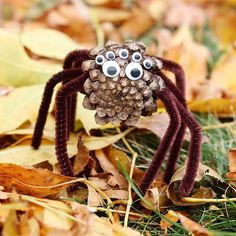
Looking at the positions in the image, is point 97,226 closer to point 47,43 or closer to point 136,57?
point 136,57

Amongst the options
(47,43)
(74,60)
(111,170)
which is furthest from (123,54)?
(47,43)

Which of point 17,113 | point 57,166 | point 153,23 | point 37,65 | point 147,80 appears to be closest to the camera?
point 147,80

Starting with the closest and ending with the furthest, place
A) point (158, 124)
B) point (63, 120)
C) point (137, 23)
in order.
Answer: point (63, 120) < point (158, 124) < point (137, 23)

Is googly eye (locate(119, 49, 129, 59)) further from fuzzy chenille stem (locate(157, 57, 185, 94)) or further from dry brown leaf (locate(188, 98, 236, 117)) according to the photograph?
dry brown leaf (locate(188, 98, 236, 117))

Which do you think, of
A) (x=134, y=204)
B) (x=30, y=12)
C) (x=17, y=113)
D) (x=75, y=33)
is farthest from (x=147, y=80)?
(x=30, y=12)

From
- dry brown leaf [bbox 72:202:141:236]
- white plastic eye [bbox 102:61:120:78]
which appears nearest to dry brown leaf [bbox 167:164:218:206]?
dry brown leaf [bbox 72:202:141:236]

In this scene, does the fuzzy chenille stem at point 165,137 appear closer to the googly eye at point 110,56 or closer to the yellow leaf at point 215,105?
the googly eye at point 110,56

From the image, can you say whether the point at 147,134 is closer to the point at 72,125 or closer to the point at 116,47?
the point at 72,125
